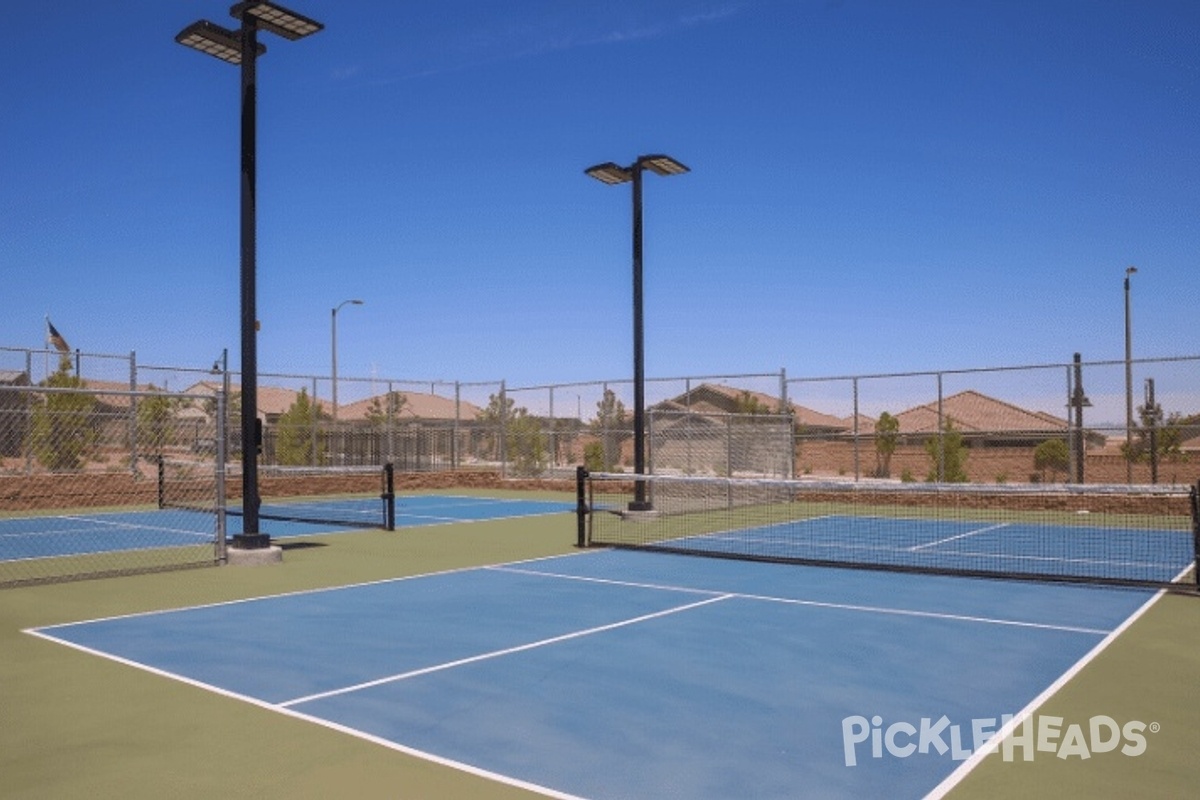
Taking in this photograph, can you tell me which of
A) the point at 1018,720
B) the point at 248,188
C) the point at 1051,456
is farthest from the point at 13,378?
the point at 1051,456

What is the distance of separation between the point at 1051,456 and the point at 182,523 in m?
24.8

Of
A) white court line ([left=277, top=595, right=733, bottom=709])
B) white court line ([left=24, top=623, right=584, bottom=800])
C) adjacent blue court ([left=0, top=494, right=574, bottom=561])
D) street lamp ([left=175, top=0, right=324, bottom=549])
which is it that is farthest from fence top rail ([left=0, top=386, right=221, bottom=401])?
white court line ([left=277, top=595, right=733, bottom=709])

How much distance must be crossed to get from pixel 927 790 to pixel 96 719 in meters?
4.93

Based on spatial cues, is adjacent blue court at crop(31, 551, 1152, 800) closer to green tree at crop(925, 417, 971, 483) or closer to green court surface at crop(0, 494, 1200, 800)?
green court surface at crop(0, 494, 1200, 800)

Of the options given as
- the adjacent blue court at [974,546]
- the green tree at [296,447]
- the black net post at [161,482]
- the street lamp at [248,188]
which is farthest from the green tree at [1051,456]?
the black net post at [161,482]

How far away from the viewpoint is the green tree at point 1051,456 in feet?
96.6

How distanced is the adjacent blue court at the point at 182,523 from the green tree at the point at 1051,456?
49.8 feet

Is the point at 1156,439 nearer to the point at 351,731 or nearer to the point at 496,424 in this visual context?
the point at 351,731

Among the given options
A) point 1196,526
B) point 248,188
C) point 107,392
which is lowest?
point 1196,526

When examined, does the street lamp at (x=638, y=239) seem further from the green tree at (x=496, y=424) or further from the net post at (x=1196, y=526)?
the green tree at (x=496, y=424)

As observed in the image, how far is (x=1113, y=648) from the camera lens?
26.5 feet

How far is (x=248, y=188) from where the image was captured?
1358 cm

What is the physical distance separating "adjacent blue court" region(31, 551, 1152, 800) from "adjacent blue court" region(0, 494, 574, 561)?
6.55 meters

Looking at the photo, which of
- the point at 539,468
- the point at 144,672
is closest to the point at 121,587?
the point at 144,672
